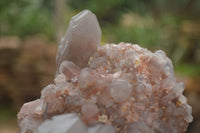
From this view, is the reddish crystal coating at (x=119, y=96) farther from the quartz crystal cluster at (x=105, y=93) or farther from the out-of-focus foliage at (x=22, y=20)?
the out-of-focus foliage at (x=22, y=20)

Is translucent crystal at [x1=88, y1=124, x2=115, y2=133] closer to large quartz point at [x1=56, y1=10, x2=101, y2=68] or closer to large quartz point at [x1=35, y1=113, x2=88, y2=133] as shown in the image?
large quartz point at [x1=35, y1=113, x2=88, y2=133]

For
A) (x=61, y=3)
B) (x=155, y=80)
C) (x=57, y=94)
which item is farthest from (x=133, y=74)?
(x=61, y=3)

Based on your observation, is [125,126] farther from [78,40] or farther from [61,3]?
[61,3]

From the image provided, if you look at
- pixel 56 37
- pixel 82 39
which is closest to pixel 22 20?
pixel 56 37

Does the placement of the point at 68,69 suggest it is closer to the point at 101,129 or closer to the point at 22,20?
the point at 101,129

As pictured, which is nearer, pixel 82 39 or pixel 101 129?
pixel 101 129

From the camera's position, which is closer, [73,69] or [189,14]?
[73,69]

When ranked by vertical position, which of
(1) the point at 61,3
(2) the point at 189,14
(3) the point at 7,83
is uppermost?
(1) the point at 61,3
